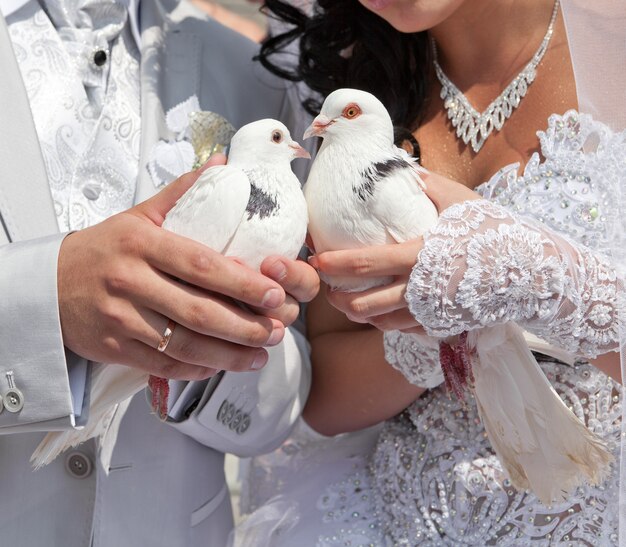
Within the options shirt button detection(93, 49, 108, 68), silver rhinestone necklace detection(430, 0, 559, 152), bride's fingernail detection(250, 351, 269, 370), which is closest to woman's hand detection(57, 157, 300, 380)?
bride's fingernail detection(250, 351, 269, 370)

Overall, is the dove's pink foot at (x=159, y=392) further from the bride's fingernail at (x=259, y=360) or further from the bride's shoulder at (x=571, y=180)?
the bride's shoulder at (x=571, y=180)

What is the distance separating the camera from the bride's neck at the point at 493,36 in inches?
62.5

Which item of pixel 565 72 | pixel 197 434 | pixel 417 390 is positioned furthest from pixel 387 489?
pixel 565 72

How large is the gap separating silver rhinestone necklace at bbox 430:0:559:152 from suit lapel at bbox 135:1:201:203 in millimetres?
517

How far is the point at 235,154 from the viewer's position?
1.14 meters

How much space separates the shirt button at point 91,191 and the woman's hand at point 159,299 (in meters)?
0.37

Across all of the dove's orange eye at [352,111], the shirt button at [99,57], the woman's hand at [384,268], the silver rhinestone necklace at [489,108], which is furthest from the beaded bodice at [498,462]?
the shirt button at [99,57]

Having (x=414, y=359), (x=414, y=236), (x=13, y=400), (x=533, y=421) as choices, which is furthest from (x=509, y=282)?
(x=13, y=400)

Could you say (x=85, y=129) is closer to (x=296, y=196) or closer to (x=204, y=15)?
(x=204, y=15)

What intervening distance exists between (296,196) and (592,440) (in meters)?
0.57

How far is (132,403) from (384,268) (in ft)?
2.07

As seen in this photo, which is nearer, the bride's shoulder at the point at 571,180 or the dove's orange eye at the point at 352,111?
the dove's orange eye at the point at 352,111

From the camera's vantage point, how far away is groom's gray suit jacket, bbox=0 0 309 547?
1131mm

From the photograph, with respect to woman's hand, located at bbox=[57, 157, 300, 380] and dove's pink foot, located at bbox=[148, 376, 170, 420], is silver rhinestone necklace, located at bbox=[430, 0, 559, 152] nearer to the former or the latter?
woman's hand, located at bbox=[57, 157, 300, 380]
